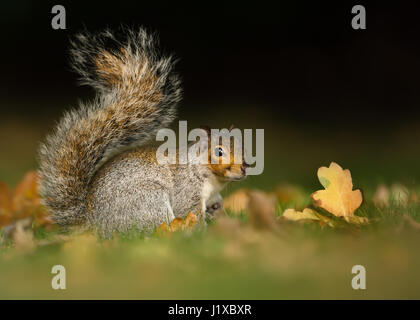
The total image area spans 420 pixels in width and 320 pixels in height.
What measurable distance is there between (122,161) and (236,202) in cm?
92

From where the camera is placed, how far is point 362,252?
2057 mm

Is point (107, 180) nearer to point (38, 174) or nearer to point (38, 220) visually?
point (38, 174)

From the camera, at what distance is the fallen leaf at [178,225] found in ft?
9.68

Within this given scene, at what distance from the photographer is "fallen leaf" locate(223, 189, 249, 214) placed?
3.63 m

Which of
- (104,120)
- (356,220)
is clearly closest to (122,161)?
(104,120)

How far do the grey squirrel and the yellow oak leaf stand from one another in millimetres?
540

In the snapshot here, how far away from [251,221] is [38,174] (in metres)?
1.45

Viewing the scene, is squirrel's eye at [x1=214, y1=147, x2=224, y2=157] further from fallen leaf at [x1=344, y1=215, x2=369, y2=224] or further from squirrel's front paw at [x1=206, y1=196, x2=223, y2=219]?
fallen leaf at [x1=344, y1=215, x2=369, y2=224]

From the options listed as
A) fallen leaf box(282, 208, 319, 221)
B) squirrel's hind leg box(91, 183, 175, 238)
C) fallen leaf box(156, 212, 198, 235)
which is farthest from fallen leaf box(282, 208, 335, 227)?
squirrel's hind leg box(91, 183, 175, 238)

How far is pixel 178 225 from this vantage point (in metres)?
3.02

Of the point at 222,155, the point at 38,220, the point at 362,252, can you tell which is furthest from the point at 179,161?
the point at 362,252

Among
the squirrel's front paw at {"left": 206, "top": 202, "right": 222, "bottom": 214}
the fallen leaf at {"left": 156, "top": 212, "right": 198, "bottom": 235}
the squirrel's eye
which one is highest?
the squirrel's eye

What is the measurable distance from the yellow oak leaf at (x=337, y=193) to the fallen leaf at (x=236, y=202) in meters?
0.69

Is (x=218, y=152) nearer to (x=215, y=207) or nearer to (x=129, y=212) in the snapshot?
(x=215, y=207)
